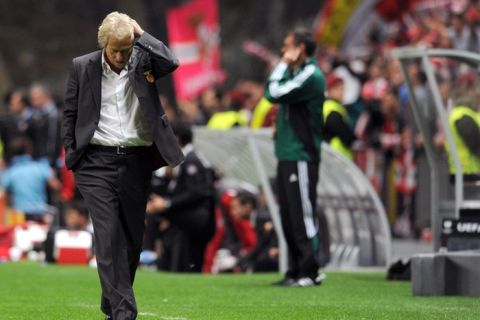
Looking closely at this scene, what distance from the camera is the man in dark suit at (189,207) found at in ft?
62.0

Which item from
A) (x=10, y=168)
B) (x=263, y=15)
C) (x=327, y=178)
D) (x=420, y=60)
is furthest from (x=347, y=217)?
(x=263, y=15)

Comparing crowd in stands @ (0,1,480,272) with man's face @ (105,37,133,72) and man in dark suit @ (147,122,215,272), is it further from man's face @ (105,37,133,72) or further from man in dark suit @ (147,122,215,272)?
man's face @ (105,37,133,72)

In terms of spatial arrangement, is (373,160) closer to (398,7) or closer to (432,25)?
(432,25)

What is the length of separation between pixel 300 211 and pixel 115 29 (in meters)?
4.79

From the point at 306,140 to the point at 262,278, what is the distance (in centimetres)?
235

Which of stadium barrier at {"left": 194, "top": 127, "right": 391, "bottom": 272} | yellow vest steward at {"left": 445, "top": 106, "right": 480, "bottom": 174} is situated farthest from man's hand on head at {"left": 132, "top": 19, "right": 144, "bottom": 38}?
stadium barrier at {"left": 194, "top": 127, "right": 391, "bottom": 272}

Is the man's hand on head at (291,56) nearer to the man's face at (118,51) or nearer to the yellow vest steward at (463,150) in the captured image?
the yellow vest steward at (463,150)

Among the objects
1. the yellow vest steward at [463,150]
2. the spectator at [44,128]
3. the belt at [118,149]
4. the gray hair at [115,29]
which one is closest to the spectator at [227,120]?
the spectator at [44,128]

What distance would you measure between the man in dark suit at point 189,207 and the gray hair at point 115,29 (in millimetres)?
7991

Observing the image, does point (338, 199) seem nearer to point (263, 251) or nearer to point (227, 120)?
point (263, 251)

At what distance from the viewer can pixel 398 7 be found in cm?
2661

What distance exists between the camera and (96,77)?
1092 cm

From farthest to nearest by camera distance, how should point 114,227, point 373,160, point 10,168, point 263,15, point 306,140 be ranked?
point 263,15 → point 10,168 → point 373,160 → point 306,140 → point 114,227

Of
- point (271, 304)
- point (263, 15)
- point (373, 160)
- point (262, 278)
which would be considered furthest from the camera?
point (263, 15)
